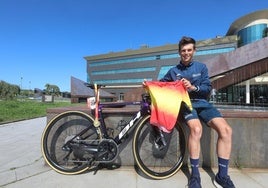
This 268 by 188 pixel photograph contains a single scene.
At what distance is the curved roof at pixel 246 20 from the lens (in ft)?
183

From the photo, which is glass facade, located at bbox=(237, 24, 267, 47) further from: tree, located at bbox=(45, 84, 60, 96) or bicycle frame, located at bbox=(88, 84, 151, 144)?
tree, located at bbox=(45, 84, 60, 96)

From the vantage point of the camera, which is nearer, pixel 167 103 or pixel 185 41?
pixel 167 103

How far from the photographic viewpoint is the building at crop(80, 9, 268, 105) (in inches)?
341

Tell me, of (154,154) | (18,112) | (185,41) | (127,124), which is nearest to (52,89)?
(18,112)

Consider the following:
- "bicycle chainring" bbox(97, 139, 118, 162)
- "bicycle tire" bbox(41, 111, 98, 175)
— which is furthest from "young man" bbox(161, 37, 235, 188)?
"bicycle tire" bbox(41, 111, 98, 175)

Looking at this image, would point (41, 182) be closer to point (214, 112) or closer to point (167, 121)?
point (167, 121)

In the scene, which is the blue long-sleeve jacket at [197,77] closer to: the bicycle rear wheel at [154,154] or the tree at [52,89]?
the bicycle rear wheel at [154,154]

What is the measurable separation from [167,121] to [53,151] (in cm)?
190

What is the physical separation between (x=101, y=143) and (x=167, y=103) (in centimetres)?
106

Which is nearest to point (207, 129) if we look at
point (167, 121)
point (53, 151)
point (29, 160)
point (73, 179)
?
point (167, 121)

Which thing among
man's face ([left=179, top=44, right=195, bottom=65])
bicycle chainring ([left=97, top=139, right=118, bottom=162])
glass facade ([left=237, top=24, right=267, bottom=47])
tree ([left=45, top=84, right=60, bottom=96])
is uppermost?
glass facade ([left=237, top=24, right=267, bottom=47])

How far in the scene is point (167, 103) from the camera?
11.1 feet

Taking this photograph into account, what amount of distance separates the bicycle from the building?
5269 millimetres

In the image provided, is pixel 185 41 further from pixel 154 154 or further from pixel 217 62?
pixel 217 62
